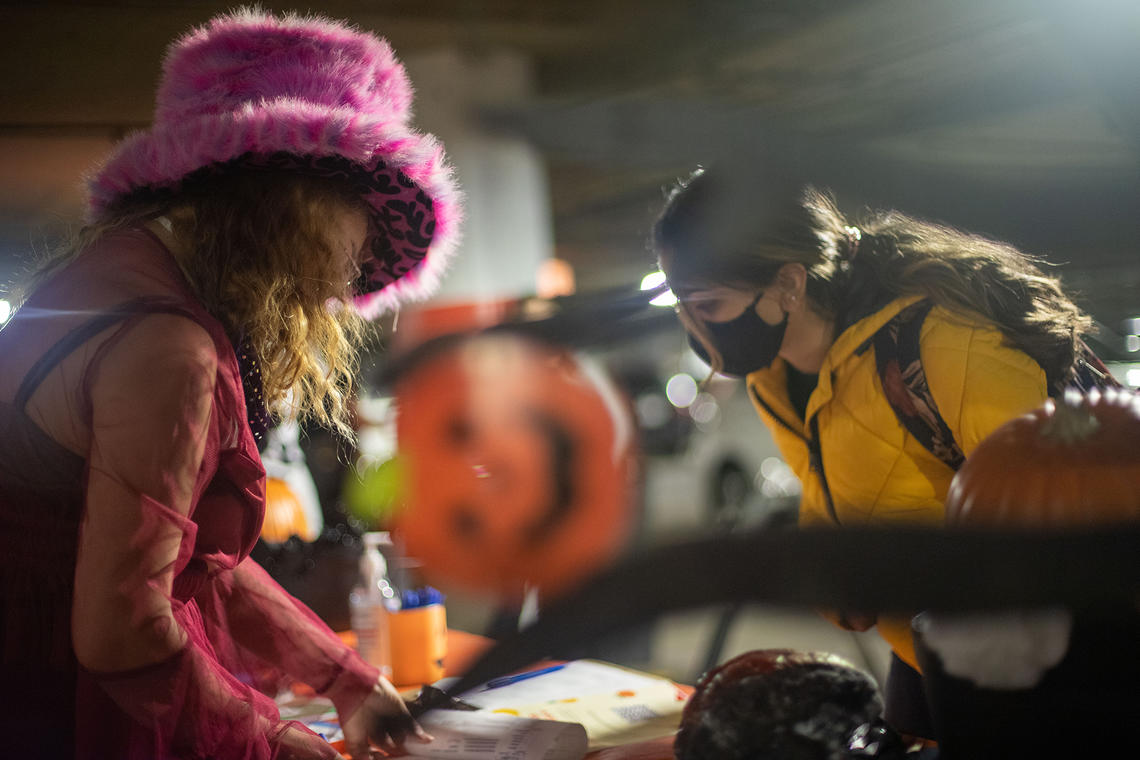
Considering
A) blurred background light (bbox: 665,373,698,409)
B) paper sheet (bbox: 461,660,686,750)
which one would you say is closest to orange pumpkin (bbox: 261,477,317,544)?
paper sheet (bbox: 461,660,686,750)

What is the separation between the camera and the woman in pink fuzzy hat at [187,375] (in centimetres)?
81

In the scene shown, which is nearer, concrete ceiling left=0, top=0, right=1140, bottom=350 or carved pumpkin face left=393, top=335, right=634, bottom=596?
concrete ceiling left=0, top=0, right=1140, bottom=350

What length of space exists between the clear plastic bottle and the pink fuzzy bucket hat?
0.80 metres

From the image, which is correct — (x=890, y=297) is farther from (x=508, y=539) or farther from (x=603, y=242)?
(x=603, y=242)

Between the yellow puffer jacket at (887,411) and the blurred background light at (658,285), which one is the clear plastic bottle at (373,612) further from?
the blurred background light at (658,285)

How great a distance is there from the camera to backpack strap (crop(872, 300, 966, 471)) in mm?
1110

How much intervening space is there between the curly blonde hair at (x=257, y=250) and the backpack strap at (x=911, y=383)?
0.67 m

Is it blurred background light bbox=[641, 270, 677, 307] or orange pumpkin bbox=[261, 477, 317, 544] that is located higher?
blurred background light bbox=[641, 270, 677, 307]

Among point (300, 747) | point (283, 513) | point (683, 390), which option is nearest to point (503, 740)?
point (300, 747)

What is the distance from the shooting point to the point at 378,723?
1102 mm

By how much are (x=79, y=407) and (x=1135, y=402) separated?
0.84 m

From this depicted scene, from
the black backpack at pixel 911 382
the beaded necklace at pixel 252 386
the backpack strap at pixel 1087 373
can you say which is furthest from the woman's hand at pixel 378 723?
the backpack strap at pixel 1087 373

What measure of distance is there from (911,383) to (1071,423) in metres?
0.56

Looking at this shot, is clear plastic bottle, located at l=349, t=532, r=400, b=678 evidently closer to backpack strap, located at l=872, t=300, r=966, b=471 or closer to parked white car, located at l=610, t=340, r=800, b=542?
parked white car, located at l=610, t=340, r=800, b=542
